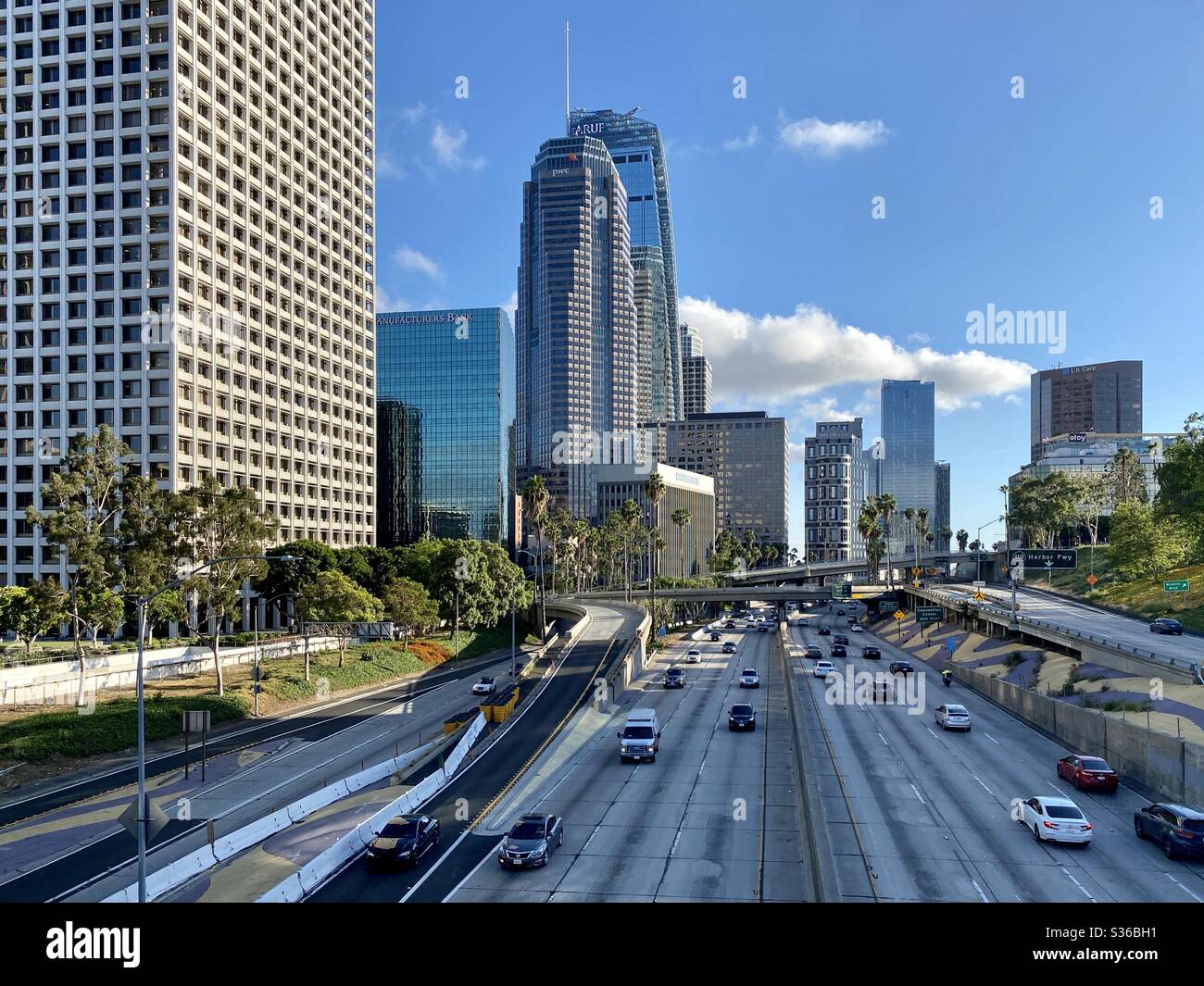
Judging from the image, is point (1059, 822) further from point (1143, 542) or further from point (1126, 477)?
point (1126, 477)

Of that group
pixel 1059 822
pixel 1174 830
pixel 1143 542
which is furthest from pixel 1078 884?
pixel 1143 542

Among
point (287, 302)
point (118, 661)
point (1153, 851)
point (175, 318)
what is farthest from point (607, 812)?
point (287, 302)

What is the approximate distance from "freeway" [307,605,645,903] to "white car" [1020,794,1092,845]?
62.0 ft

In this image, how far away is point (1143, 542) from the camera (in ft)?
276

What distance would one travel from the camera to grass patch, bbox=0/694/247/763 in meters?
41.1

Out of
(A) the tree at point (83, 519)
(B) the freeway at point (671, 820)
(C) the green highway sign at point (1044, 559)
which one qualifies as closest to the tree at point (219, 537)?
(A) the tree at point (83, 519)

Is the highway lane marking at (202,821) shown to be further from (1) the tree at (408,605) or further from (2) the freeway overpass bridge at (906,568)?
(2) the freeway overpass bridge at (906,568)

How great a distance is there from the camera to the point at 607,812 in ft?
107

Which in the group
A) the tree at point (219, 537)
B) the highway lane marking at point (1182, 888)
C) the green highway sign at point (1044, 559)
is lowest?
the highway lane marking at point (1182, 888)

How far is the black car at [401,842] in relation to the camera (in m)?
25.7

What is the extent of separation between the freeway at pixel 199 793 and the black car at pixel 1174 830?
32918 millimetres

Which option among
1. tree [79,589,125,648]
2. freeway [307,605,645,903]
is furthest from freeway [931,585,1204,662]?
tree [79,589,125,648]

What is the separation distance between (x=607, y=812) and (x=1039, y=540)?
500 feet
